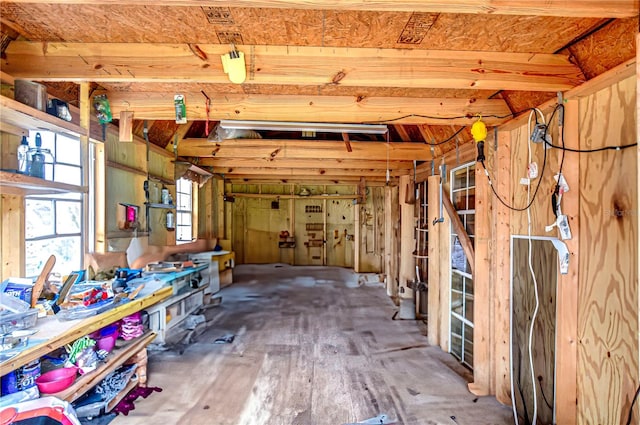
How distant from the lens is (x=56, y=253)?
89.5 inches

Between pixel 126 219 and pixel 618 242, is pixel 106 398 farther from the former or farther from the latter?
pixel 618 242

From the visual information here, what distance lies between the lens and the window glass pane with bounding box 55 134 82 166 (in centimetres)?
229

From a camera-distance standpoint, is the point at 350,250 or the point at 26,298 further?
the point at 350,250

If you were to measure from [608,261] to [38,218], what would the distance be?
3349mm

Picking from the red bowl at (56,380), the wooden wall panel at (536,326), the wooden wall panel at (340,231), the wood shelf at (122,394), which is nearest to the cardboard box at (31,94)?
the red bowl at (56,380)

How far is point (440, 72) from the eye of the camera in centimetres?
175

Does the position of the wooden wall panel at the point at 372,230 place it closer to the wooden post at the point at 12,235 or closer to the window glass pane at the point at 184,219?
the window glass pane at the point at 184,219

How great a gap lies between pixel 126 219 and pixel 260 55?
219 cm

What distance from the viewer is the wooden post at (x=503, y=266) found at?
231 centimetres

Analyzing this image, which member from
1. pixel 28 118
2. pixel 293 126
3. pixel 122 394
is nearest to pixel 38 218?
pixel 28 118

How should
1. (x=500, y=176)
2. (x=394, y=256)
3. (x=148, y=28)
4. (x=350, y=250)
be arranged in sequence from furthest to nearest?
(x=350, y=250) → (x=394, y=256) → (x=500, y=176) → (x=148, y=28)

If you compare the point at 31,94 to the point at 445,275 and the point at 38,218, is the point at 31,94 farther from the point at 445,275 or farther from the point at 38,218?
the point at 445,275

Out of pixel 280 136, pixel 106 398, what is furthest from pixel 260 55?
pixel 280 136

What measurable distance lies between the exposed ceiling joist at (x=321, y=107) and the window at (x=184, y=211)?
8.15ft
